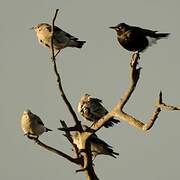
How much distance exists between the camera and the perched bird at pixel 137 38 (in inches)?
478

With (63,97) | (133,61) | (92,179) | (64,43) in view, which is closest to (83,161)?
(92,179)

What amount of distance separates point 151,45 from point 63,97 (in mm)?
2466

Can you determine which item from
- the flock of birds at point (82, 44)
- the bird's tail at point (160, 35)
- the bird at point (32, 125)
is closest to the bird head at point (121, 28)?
the flock of birds at point (82, 44)

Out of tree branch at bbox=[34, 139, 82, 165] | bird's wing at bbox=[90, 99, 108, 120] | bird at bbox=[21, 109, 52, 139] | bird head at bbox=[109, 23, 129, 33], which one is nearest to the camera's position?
tree branch at bbox=[34, 139, 82, 165]

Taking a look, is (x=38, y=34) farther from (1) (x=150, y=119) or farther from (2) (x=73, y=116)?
(1) (x=150, y=119)

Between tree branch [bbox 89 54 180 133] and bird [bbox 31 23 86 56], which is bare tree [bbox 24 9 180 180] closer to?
tree branch [bbox 89 54 180 133]

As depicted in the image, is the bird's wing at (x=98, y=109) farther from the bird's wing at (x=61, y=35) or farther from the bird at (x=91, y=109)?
the bird's wing at (x=61, y=35)

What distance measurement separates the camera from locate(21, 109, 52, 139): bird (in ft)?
49.7

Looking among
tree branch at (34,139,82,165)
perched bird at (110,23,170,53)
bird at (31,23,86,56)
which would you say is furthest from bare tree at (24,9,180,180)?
bird at (31,23,86,56)

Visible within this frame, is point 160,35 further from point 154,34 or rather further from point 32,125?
point 32,125

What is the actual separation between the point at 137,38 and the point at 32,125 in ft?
13.0

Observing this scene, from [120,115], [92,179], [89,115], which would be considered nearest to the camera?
[120,115]

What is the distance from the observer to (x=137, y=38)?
480 inches

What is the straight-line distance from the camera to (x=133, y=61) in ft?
31.9
